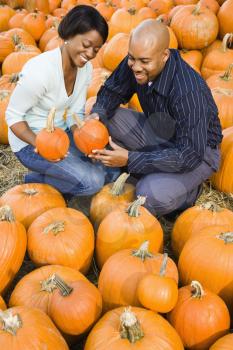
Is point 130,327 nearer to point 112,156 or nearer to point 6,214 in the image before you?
point 6,214

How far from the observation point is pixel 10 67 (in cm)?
526

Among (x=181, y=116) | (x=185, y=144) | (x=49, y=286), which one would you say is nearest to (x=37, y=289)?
(x=49, y=286)

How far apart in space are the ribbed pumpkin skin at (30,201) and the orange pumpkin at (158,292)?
1190 millimetres

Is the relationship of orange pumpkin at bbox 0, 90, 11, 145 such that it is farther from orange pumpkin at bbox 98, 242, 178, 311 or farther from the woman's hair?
orange pumpkin at bbox 98, 242, 178, 311

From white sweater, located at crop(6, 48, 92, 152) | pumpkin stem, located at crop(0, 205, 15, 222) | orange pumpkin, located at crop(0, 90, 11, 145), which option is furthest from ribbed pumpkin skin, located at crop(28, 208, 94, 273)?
orange pumpkin, located at crop(0, 90, 11, 145)

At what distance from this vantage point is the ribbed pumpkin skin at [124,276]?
231 centimetres

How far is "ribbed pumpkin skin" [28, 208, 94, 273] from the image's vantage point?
2627 mm

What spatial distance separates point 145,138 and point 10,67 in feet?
7.75

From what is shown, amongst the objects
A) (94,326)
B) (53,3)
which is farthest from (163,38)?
(53,3)

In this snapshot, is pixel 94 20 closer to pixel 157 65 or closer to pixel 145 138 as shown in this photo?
pixel 157 65

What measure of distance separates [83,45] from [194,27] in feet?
8.27

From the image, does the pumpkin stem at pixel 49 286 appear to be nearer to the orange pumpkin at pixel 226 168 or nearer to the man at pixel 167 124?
the man at pixel 167 124

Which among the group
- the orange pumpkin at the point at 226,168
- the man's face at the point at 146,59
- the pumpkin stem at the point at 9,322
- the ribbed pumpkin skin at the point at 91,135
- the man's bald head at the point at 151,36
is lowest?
the orange pumpkin at the point at 226,168

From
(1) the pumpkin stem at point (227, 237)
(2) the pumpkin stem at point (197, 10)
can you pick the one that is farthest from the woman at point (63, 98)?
(2) the pumpkin stem at point (197, 10)
